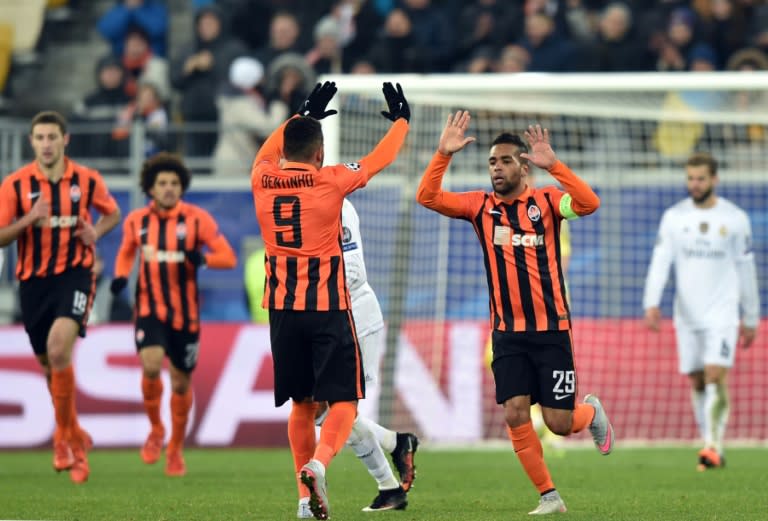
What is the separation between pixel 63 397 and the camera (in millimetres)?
10555

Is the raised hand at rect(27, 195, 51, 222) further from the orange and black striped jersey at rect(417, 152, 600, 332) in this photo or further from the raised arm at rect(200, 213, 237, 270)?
the orange and black striped jersey at rect(417, 152, 600, 332)

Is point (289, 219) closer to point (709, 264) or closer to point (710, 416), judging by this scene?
point (710, 416)

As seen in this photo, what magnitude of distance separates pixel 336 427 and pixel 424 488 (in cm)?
252

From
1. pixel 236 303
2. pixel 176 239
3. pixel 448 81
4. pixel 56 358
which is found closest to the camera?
pixel 56 358

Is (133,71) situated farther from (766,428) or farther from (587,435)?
(766,428)

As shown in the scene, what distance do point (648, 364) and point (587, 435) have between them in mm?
933

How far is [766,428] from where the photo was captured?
14.9 m

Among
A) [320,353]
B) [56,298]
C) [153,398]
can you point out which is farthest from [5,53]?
[320,353]

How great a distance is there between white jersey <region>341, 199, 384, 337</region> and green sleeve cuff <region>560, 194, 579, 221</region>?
1285mm

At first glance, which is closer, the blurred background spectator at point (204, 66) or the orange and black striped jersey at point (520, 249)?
the orange and black striped jersey at point (520, 249)

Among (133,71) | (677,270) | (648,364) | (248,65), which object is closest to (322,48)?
(248,65)

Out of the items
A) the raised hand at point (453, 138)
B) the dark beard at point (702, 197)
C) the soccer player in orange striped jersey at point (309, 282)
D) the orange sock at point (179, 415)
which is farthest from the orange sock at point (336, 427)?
the dark beard at point (702, 197)

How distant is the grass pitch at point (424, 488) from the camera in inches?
316

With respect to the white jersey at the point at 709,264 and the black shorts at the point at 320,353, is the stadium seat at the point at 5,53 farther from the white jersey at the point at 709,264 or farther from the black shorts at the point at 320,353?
the black shorts at the point at 320,353
